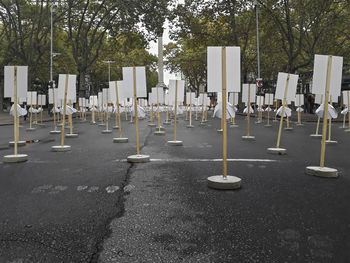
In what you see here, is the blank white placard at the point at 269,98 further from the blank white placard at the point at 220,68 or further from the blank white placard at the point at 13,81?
the blank white placard at the point at 220,68

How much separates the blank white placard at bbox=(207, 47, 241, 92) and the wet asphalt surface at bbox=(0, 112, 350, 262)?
139 centimetres

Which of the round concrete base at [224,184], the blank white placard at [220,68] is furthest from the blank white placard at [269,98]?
the round concrete base at [224,184]

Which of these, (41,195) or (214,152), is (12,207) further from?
(214,152)

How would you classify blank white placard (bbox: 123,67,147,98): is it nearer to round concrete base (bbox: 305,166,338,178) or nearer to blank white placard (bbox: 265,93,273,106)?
round concrete base (bbox: 305,166,338,178)

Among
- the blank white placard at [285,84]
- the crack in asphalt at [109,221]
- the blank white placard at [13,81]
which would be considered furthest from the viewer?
the blank white placard at [285,84]

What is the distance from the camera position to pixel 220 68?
522 cm

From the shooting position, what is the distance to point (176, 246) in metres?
2.91

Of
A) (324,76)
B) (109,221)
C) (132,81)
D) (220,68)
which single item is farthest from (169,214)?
(132,81)

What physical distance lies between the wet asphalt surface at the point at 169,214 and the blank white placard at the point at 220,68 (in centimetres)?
139

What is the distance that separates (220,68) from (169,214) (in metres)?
2.39

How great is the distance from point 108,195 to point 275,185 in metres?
2.23

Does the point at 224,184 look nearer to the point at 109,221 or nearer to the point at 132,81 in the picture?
the point at 109,221

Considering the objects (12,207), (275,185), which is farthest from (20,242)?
(275,185)

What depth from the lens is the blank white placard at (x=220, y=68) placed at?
5.18 metres
